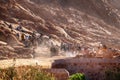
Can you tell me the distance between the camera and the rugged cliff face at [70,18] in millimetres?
49125

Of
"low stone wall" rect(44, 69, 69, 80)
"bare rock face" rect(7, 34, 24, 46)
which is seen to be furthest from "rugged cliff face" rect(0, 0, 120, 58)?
"low stone wall" rect(44, 69, 69, 80)

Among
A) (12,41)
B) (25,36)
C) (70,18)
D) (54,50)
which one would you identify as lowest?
(54,50)

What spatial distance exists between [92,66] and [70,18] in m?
34.3

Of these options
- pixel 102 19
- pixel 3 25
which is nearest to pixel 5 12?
pixel 3 25

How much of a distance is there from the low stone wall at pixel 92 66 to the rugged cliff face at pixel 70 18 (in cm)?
2123

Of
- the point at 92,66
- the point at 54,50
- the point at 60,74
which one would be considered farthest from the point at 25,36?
the point at 60,74

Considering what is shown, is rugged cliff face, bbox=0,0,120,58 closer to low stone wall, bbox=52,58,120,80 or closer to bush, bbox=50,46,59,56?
bush, bbox=50,46,59,56

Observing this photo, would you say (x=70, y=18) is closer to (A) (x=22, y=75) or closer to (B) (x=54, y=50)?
(B) (x=54, y=50)

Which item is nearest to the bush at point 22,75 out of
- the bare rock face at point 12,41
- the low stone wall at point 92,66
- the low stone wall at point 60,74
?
the low stone wall at point 60,74

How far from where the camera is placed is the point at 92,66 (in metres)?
24.5

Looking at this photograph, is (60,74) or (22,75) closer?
(22,75)

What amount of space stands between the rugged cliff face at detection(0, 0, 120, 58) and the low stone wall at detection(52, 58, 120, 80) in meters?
21.2

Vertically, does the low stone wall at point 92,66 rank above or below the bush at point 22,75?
above

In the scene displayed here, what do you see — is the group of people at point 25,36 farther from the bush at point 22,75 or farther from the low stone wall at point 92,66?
the bush at point 22,75
